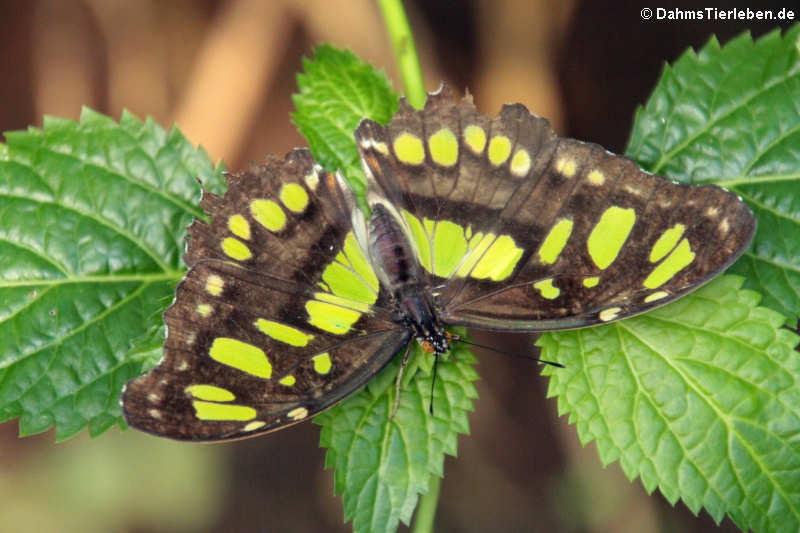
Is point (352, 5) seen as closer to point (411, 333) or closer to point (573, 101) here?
point (573, 101)

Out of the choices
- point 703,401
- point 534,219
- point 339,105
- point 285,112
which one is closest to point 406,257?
point 534,219

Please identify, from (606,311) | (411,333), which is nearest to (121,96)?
(411,333)

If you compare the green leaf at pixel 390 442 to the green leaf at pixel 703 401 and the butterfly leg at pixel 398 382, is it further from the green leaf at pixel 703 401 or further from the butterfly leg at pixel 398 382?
the green leaf at pixel 703 401

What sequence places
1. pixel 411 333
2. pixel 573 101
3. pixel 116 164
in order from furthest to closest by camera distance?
pixel 573 101 < pixel 116 164 < pixel 411 333

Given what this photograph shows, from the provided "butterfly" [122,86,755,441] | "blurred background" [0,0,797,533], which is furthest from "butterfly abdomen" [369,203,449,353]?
"blurred background" [0,0,797,533]

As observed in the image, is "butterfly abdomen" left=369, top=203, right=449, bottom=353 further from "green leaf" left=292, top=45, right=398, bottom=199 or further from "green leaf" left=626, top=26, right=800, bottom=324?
"green leaf" left=626, top=26, right=800, bottom=324
